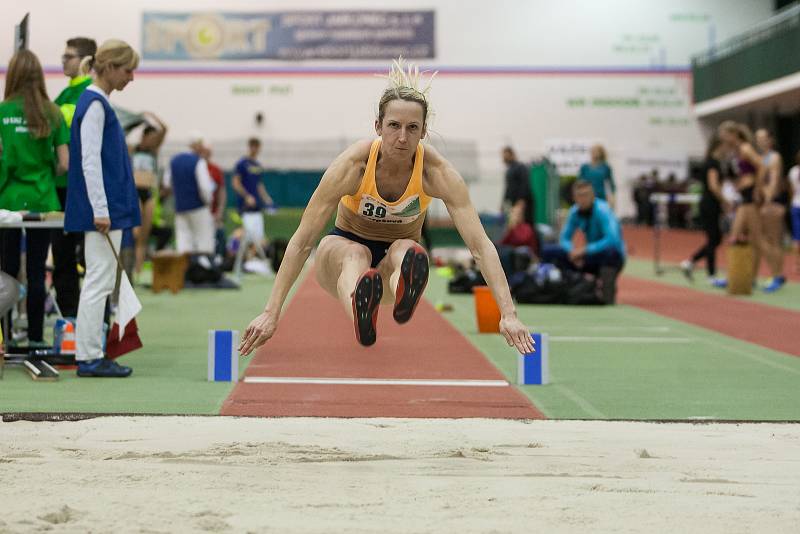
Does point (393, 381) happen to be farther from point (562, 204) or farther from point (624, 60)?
point (624, 60)

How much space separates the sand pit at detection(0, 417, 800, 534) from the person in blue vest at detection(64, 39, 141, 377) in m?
1.56

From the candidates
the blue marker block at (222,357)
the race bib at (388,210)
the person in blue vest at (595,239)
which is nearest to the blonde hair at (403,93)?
the race bib at (388,210)

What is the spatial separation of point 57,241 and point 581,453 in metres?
4.20

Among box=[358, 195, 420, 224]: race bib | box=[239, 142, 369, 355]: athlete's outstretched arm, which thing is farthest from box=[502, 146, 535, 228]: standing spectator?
box=[239, 142, 369, 355]: athlete's outstretched arm

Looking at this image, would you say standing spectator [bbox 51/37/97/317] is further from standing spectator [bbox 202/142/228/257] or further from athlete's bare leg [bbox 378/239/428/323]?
standing spectator [bbox 202/142/228/257]

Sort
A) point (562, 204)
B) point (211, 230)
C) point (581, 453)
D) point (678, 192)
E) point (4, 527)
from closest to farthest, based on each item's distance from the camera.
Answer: point (4, 527) < point (581, 453) < point (211, 230) < point (562, 204) < point (678, 192)

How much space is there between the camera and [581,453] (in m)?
4.73

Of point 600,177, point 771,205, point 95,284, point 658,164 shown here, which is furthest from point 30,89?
point 658,164

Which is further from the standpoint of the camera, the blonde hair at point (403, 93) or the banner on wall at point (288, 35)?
the banner on wall at point (288, 35)

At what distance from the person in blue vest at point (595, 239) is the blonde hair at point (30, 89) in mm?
6448

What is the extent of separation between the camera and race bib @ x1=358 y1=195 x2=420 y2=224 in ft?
17.7

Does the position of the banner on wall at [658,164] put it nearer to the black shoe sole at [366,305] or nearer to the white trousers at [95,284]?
the white trousers at [95,284]

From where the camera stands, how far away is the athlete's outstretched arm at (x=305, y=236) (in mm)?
4629

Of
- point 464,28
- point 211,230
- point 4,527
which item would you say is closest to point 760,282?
point 211,230
